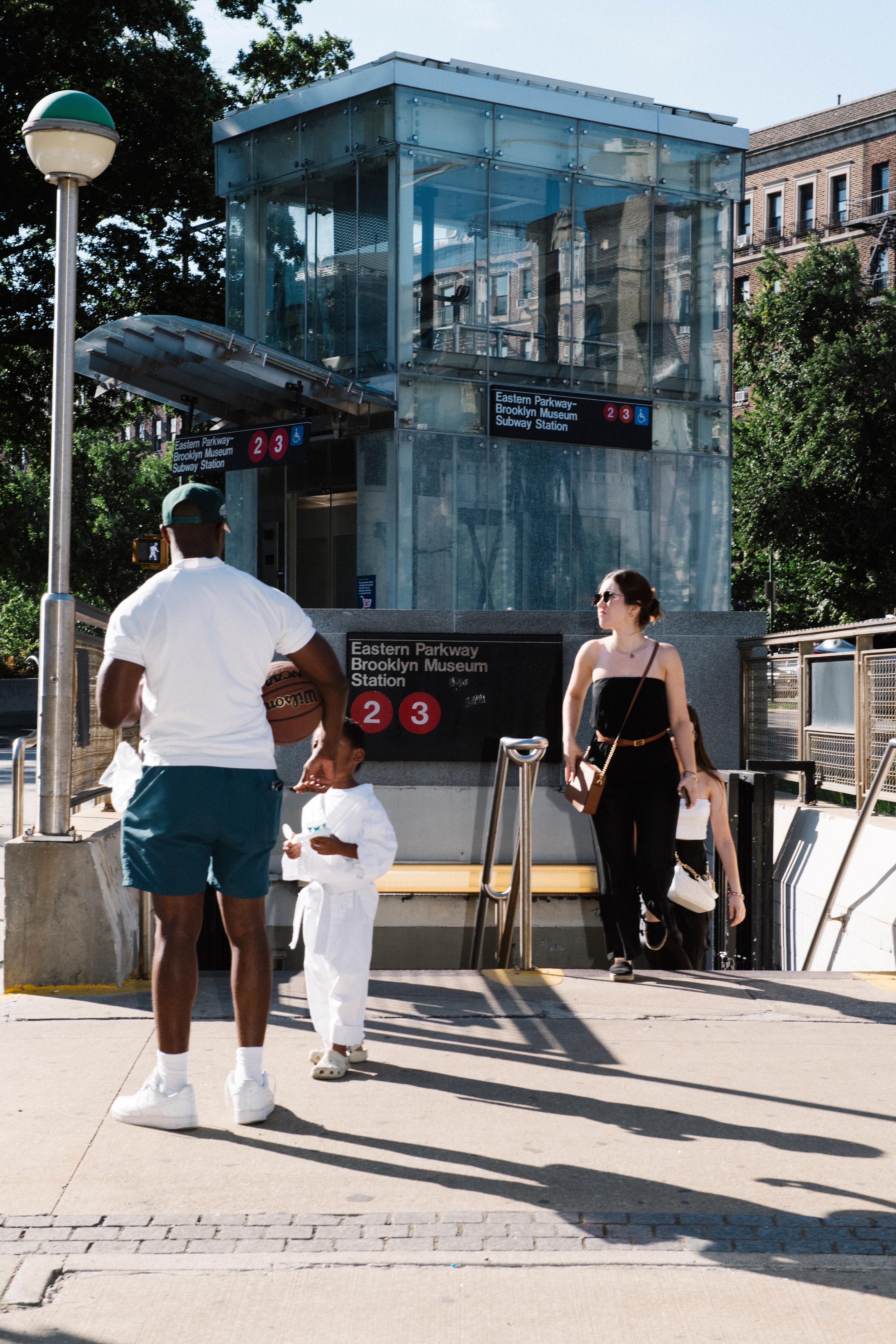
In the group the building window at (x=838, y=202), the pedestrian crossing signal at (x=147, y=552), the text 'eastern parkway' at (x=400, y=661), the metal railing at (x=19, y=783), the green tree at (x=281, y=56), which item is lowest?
the metal railing at (x=19, y=783)

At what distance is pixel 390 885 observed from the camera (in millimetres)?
9188

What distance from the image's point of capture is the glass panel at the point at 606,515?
17.0 metres

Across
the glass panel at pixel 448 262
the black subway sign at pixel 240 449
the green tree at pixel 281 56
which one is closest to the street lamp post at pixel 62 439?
the black subway sign at pixel 240 449

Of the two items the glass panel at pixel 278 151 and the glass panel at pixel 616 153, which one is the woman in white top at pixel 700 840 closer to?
the glass panel at pixel 616 153

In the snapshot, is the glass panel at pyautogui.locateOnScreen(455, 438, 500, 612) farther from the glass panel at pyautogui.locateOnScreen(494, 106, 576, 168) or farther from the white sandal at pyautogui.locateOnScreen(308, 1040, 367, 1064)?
the white sandal at pyautogui.locateOnScreen(308, 1040, 367, 1064)

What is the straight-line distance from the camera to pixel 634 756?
6.03 metres

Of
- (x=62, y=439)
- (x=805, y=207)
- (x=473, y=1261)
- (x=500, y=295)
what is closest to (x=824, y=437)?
(x=500, y=295)

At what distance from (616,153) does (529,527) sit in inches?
186

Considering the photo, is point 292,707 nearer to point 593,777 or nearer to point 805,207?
point 593,777

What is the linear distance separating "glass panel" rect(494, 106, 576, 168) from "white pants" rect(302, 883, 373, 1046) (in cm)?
1381

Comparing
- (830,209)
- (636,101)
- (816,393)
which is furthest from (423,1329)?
(830,209)

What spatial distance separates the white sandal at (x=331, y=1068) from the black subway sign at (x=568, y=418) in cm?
1260

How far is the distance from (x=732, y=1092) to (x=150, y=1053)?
6.13 ft

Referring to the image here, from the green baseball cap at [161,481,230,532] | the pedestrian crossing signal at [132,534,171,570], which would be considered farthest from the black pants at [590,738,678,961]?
the pedestrian crossing signal at [132,534,171,570]
